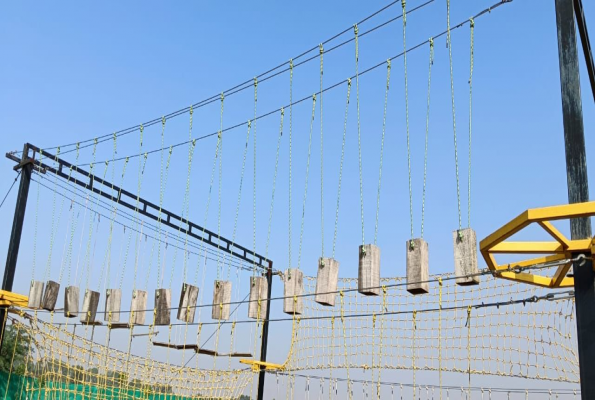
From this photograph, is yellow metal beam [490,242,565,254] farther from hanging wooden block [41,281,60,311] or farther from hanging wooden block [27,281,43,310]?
hanging wooden block [27,281,43,310]

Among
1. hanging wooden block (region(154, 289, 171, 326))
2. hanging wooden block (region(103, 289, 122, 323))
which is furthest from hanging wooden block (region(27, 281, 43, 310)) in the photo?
hanging wooden block (region(154, 289, 171, 326))

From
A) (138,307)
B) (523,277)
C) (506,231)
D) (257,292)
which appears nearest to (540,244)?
(506,231)

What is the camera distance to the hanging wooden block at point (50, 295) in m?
9.38

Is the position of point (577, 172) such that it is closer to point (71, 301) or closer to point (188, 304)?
point (188, 304)

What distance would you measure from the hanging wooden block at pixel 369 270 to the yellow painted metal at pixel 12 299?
6521mm

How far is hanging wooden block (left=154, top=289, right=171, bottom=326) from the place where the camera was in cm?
727

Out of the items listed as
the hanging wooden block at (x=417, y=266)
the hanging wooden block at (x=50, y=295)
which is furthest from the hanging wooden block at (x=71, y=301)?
the hanging wooden block at (x=417, y=266)

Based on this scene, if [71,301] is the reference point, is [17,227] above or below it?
above

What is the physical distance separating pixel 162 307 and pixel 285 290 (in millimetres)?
1944

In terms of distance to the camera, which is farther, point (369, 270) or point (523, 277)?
point (369, 270)

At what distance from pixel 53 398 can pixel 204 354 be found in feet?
7.74

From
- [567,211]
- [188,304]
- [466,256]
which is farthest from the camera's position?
[188,304]

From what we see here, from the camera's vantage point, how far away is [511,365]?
896 centimetres

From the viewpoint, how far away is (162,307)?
7.29 metres
